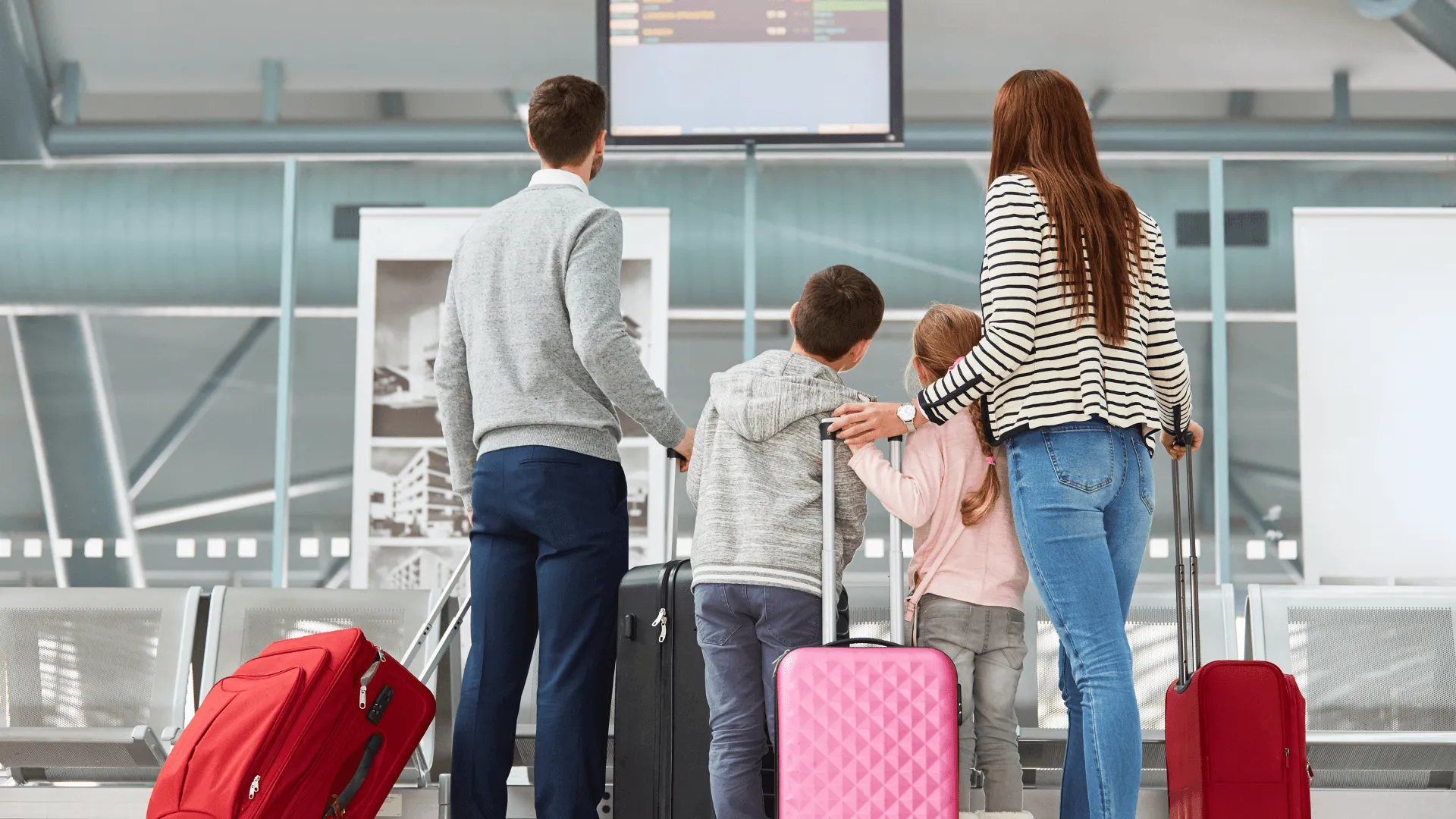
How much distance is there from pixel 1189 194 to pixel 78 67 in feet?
15.4

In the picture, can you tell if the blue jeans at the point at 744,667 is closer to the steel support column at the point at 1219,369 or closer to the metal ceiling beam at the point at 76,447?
the steel support column at the point at 1219,369

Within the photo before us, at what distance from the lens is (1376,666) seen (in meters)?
3.76

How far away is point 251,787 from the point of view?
2.45 metres

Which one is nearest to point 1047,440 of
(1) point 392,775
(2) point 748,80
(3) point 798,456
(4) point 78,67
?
(3) point 798,456

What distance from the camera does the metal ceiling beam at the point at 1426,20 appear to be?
5.45m

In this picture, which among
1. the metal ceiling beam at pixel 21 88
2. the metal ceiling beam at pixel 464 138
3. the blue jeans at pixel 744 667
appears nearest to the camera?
the blue jeans at pixel 744 667

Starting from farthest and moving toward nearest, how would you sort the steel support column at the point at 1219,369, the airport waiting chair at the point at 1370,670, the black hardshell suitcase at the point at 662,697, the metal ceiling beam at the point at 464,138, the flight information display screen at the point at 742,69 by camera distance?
the metal ceiling beam at the point at 464,138 → the steel support column at the point at 1219,369 → the flight information display screen at the point at 742,69 → the airport waiting chair at the point at 1370,670 → the black hardshell suitcase at the point at 662,697

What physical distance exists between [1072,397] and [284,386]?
10.5 ft

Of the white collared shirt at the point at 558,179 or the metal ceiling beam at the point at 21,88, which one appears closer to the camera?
the white collared shirt at the point at 558,179

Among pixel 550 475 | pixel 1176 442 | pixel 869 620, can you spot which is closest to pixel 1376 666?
pixel 869 620

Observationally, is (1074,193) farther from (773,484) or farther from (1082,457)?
(773,484)

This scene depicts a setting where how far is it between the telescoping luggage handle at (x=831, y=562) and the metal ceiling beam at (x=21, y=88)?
4.50 metres

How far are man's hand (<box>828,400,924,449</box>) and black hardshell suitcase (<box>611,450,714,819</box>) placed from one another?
0.55 metres

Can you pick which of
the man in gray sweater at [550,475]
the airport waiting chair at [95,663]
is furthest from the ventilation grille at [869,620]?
the airport waiting chair at [95,663]
